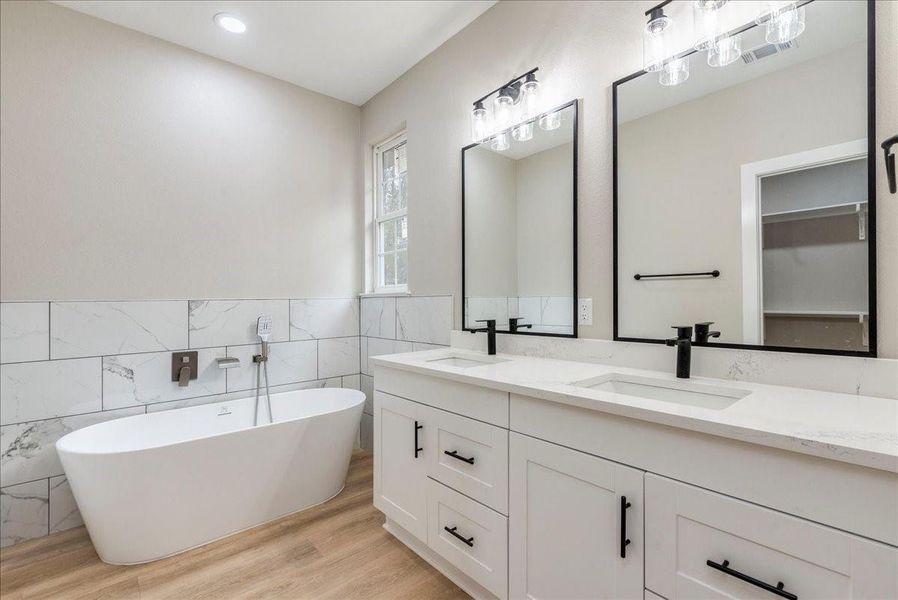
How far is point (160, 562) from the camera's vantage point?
1957 millimetres

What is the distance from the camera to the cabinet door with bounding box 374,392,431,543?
1856mm

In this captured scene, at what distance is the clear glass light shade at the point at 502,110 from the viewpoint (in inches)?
86.1

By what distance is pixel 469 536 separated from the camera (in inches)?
64.9

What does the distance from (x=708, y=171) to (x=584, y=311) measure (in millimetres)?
720

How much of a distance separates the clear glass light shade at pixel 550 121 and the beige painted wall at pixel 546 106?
63mm

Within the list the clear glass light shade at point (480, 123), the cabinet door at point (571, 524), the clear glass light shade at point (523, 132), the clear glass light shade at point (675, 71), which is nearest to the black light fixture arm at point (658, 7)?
the clear glass light shade at point (675, 71)

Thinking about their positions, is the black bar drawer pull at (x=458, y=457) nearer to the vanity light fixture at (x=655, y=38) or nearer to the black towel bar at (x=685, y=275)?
the black towel bar at (x=685, y=275)

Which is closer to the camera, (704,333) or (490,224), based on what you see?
(704,333)

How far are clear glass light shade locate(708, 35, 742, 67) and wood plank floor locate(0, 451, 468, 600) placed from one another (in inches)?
88.0

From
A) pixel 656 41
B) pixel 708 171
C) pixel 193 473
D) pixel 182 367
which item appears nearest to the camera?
pixel 708 171

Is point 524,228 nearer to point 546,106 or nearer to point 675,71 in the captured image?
point 546,106

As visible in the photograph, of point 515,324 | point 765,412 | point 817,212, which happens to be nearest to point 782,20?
point 817,212

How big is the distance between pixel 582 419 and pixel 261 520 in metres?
1.91

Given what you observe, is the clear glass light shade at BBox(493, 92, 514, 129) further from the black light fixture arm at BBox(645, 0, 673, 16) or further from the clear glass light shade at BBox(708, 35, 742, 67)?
the clear glass light shade at BBox(708, 35, 742, 67)
